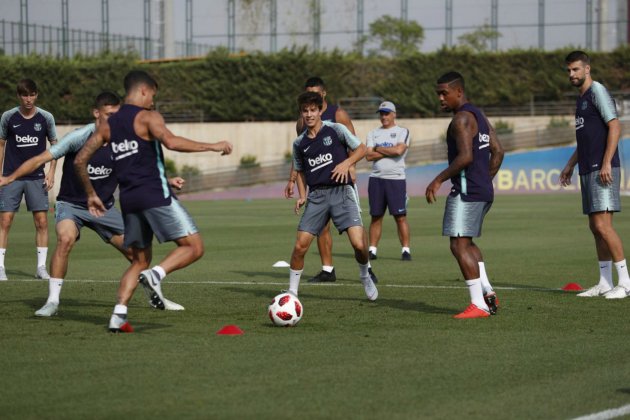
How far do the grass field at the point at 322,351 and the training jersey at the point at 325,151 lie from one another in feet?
4.11

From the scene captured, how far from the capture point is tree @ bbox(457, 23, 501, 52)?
63906 millimetres

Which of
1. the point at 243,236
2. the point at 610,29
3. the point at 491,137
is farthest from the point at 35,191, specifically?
the point at 610,29

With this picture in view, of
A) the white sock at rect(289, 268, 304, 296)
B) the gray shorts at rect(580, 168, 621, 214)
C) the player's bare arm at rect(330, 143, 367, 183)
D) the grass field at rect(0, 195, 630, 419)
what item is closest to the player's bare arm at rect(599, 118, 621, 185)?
the gray shorts at rect(580, 168, 621, 214)

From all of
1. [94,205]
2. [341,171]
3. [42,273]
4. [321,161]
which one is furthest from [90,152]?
[42,273]

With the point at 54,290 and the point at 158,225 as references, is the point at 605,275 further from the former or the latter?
the point at 54,290

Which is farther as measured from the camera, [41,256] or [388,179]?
[388,179]

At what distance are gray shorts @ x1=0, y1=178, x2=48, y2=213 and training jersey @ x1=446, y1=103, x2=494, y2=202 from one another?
640 centimetres

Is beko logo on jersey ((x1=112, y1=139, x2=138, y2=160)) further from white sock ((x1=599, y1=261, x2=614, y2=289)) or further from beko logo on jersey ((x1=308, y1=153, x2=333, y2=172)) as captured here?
white sock ((x1=599, y1=261, x2=614, y2=289))

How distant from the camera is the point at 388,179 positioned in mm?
17531

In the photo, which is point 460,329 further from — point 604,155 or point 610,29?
point 610,29

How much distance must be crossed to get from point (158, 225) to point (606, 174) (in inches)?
189

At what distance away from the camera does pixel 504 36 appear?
210ft

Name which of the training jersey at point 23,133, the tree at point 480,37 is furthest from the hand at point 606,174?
the tree at point 480,37

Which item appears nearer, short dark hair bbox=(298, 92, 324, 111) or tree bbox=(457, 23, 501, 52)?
short dark hair bbox=(298, 92, 324, 111)
